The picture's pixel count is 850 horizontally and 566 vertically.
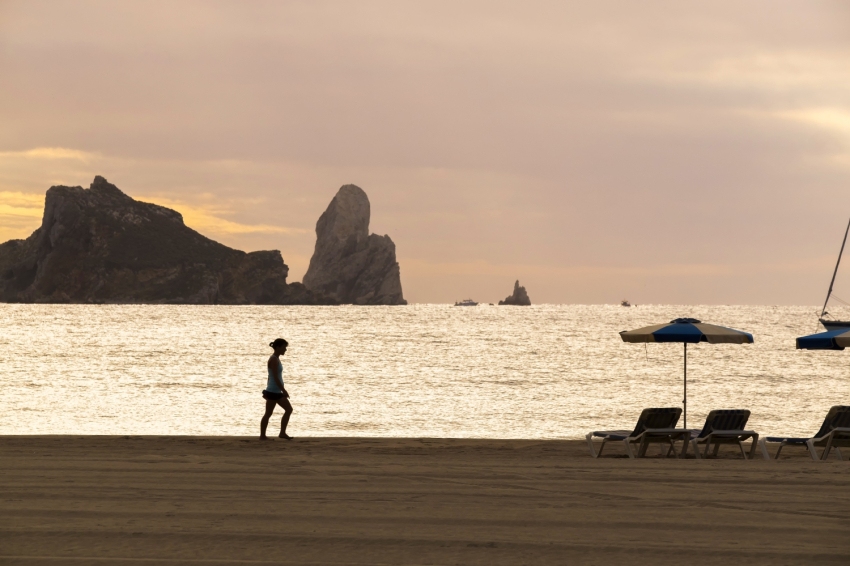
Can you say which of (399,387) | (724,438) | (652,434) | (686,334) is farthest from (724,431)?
(399,387)

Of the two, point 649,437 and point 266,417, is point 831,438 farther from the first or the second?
point 266,417

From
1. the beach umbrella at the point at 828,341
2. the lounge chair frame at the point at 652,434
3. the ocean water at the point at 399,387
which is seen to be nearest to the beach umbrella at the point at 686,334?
the beach umbrella at the point at 828,341

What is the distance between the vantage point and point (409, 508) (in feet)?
27.5

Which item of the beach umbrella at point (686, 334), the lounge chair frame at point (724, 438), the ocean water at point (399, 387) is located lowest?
the ocean water at point (399, 387)

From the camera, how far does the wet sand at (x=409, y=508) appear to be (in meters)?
6.70

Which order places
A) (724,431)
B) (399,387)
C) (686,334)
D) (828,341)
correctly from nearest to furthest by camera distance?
(724,431)
(828,341)
(686,334)
(399,387)

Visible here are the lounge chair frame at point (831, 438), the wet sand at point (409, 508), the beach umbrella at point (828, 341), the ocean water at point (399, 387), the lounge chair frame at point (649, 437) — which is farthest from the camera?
the ocean water at point (399, 387)

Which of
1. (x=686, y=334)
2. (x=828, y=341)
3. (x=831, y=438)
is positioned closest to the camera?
(x=831, y=438)

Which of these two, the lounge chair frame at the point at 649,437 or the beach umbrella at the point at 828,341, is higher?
the beach umbrella at the point at 828,341

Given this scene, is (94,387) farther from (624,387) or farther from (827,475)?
(827,475)

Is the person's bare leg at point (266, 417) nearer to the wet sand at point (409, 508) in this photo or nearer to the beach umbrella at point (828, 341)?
the wet sand at point (409, 508)

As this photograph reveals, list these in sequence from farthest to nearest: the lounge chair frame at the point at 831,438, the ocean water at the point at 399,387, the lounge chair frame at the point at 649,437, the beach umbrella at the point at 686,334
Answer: the ocean water at the point at 399,387 → the beach umbrella at the point at 686,334 → the lounge chair frame at the point at 649,437 → the lounge chair frame at the point at 831,438

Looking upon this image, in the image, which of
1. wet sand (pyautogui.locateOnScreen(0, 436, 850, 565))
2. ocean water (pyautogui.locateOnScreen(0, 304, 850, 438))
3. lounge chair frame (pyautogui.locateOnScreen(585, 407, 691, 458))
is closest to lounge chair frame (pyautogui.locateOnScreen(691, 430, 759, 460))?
lounge chair frame (pyautogui.locateOnScreen(585, 407, 691, 458))

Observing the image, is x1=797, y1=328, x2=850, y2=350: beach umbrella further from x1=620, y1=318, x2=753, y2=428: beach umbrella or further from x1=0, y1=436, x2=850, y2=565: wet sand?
x1=0, y1=436, x2=850, y2=565: wet sand
